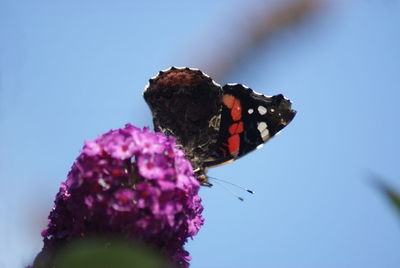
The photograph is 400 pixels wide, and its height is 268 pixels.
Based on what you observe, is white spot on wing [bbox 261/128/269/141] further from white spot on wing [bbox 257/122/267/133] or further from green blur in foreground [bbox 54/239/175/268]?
green blur in foreground [bbox 54/239/175/268]

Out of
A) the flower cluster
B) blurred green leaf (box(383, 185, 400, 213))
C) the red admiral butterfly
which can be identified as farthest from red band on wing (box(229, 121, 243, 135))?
blurred green leaf (box(383, 185, 400, 213))

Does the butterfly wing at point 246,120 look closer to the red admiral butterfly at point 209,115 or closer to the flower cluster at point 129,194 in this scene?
the red admiral butterfly at point 209,115

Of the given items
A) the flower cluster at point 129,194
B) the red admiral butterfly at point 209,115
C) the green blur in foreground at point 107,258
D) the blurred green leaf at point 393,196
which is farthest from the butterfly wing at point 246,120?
the green blur in foreground at point 107,258

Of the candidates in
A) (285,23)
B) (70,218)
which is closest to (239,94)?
(70,218)

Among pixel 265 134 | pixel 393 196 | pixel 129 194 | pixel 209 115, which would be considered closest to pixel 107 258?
pixel 393 196

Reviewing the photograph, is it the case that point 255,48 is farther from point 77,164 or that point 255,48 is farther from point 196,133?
point 77,164
